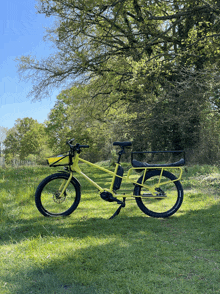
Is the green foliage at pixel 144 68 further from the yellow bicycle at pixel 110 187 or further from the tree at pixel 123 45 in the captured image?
the yellow bicycle at pixel 110 187

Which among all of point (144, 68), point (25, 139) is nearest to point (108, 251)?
point (144, 68)

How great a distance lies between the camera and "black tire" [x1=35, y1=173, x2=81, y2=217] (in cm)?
511

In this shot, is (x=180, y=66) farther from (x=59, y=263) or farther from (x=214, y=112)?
(x=59, y=263)

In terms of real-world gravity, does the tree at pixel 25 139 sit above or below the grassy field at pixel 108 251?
above

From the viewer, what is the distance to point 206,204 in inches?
243

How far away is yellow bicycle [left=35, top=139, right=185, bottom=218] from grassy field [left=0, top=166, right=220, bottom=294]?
238 millimetres

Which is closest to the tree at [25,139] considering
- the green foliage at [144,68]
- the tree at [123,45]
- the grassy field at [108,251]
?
the green foliage at [144,68]

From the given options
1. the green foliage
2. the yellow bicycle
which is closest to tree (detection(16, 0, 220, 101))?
the green foliage

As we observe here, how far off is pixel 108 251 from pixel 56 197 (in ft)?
6.49

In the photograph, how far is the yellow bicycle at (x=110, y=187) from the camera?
5.12m

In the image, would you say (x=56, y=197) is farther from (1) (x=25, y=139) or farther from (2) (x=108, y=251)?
(1) (x=25, y=139)

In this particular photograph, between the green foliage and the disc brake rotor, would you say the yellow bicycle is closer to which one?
the disc brake rotor

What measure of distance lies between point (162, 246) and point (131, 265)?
2.42ft

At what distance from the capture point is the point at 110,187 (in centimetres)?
520
